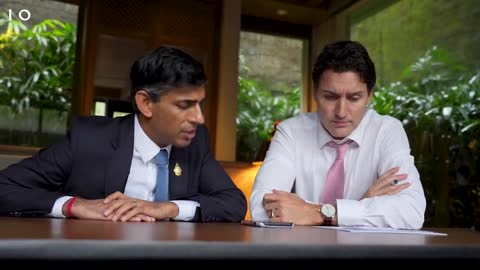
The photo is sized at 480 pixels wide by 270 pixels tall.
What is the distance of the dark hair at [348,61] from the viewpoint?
75.4 inches

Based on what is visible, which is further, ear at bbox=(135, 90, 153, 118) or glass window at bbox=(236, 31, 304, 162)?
glass window at bbox=(236, 31, 304, 162)

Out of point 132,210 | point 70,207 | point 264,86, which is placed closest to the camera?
point 132,210

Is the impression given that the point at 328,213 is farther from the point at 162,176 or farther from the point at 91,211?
the point at 91,211

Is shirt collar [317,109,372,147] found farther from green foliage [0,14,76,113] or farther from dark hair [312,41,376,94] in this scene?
green foliage [0,14,76,113]

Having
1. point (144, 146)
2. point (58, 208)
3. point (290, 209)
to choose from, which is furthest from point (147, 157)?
point (290, 209)

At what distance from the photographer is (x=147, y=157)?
1.81m

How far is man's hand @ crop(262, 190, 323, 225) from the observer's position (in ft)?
5.16

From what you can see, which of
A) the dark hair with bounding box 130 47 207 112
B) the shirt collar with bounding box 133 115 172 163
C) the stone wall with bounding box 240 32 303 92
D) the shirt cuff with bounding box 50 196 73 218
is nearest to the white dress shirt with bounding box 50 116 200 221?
the shirt collar with bounding box 133 115 172 163

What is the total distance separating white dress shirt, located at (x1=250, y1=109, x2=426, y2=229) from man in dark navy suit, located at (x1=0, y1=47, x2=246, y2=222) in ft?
0.63

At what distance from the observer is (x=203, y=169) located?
6.33ft

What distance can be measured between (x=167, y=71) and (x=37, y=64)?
11.0 ft
